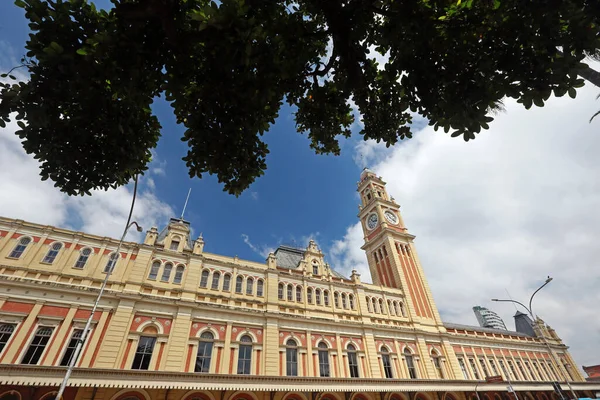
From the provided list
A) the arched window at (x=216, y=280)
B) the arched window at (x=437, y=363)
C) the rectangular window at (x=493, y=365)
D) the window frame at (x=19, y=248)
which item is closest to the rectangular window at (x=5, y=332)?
the window frame at (x=19, y=248)

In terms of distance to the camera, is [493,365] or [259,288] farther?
[493,365]

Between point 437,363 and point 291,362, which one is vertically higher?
point 437,363

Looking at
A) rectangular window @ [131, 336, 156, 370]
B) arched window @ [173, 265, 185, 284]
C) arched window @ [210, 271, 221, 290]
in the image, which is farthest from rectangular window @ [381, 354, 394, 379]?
rectangular window @ [131, 336, 156, 370]

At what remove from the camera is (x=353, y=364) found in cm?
2445

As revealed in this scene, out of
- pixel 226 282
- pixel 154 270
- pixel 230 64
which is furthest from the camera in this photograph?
pixel 226 282

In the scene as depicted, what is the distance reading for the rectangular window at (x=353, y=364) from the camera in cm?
2398

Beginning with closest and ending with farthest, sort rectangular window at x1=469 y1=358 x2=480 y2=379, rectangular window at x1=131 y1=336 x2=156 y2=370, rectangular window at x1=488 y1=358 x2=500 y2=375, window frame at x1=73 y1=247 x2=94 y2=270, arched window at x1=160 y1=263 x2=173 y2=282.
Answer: rectangular window at x1=131 y1=336 x2=156 y2=370 < window frame at x1=73 y1=247 x2=94 y2=270 < arched window at x1=160 y1=263 x2=173 y2=282 < rectangular window at x1=469 y1=358 x2=480 y2=379 < rectangular window at x1=488 y1=358 x2=500 y2=375

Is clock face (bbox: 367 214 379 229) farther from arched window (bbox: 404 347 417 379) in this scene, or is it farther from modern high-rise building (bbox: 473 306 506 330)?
modern high-rise building (bbox: 473 306 506 330)

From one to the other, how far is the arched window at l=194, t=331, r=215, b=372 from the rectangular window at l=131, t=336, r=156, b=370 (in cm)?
299

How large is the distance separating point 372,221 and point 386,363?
60.6 feet

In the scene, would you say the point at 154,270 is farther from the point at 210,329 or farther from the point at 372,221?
the point at 372,221

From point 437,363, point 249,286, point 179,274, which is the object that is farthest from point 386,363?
point 179,274

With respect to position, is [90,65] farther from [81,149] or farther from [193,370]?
[193,370]

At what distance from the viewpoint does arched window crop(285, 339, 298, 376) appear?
2167cm
